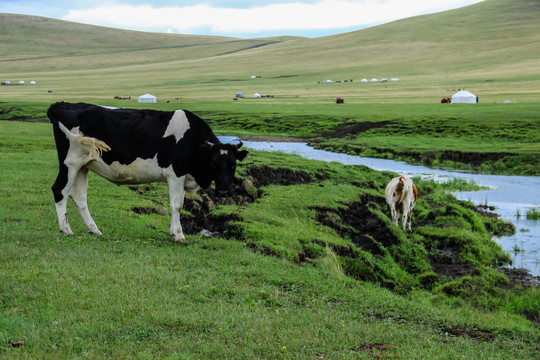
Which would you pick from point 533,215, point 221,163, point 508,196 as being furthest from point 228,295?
point 508,196

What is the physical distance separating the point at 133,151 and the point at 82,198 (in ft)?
5.36

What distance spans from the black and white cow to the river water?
10.6 m

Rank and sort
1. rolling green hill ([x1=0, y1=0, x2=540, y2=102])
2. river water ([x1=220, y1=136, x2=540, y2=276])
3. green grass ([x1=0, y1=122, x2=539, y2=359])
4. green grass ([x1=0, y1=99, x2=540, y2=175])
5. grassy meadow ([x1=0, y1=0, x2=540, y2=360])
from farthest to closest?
rolling green hill ([x1=0, y1=0, x2=540, y2=102]), green grass ([x1=0, y1=99, x2=540, y2=175]), river water ([x1=220, y1=136, x2=540, y2=276]), grassy meadow ([x1=0, y1=0, x2=540, y2=360]), green grass ([x1=0, y1=122, x2=539, y2=359])

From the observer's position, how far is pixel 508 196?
29000 mm

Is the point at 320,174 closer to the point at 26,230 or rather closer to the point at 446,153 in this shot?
the point at 26,230

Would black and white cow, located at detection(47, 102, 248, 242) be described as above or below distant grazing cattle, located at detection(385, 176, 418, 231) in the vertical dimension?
above

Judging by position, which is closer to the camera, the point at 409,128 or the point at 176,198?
the point at 176,198

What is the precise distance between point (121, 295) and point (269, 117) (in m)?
59.7

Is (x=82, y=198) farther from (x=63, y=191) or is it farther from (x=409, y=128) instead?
(x=409, y=128)

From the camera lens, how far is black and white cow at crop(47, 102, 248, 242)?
13391 millimetres

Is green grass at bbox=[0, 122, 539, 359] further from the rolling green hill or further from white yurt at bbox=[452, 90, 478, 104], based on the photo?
the rolling green hill

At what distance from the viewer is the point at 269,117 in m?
67.8

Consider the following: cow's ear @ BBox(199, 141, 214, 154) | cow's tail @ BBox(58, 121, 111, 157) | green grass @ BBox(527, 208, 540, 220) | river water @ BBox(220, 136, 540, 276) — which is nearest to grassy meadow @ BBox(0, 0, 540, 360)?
river water @ BBox(220, 136, 540, 276)

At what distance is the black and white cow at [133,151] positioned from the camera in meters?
13.4
